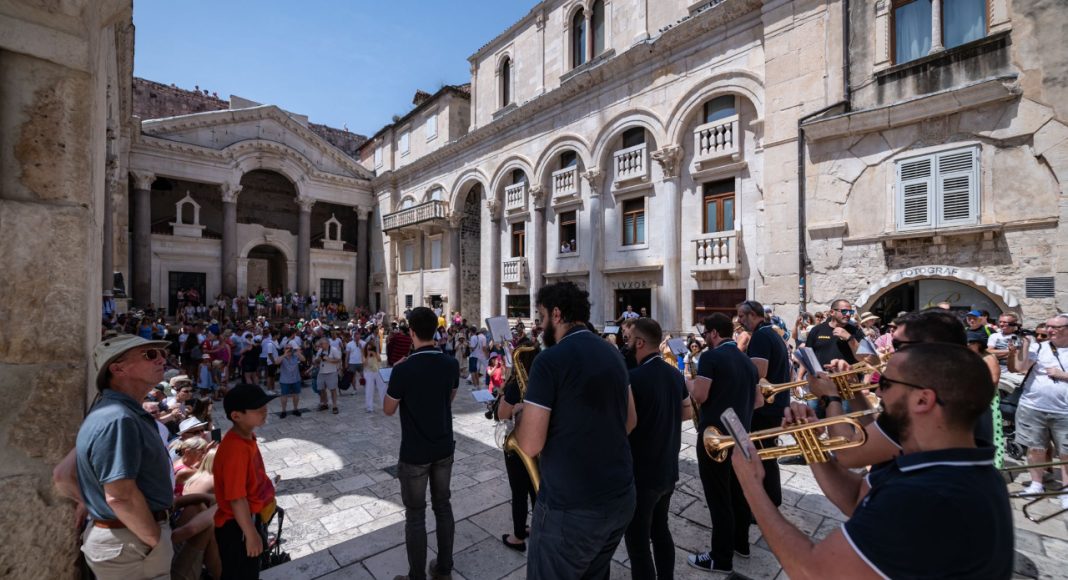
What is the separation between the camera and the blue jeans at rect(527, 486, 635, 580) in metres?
2.09

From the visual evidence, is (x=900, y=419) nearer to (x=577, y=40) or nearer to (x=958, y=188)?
(x=958, y=188)

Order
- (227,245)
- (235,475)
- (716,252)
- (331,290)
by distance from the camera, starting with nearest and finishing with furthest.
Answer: (235,475) < (716,252) < (227,245) < (331,290)

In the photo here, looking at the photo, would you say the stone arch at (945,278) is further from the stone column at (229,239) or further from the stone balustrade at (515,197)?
the stone column at (229,239)

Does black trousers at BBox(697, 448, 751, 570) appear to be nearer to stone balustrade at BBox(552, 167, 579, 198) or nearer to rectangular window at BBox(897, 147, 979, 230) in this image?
rectangular window at BBox(897, 147, 979, 230)

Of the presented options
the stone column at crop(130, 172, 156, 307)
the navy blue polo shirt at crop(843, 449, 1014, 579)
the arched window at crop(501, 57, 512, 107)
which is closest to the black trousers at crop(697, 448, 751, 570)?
the navy blue polo shirt at crop(843, 449, 1014, 579)

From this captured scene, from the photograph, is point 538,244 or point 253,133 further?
point 253,133

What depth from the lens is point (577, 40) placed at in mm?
16672

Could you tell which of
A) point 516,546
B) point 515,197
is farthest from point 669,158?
point 516,546

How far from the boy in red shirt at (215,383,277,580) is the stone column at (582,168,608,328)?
13.1 meters

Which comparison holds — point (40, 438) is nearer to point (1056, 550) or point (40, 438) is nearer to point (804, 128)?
point (1056, 550)

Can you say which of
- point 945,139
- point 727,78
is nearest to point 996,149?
point 945,139

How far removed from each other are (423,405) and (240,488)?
1.10 meters

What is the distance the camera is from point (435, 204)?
21500mm

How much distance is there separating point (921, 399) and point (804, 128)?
11028 millimetres
